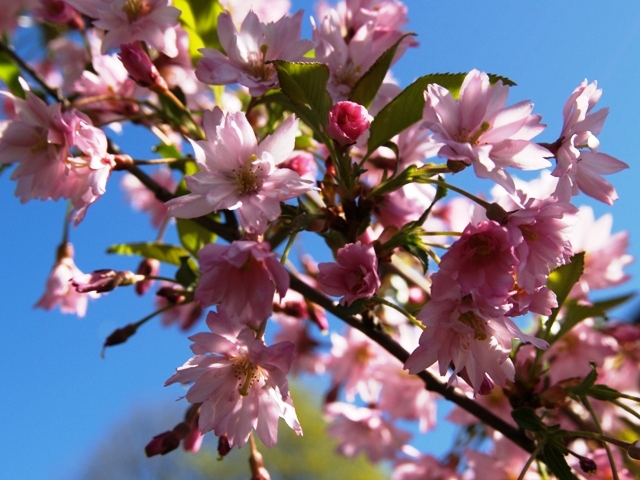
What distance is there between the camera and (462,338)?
0.89 metres

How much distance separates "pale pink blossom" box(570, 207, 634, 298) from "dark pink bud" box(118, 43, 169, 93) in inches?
45.5

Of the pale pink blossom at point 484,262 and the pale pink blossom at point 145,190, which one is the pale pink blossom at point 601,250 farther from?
the pale pink blossom at point 145,190

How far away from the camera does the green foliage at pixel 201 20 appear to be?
137 centimetres

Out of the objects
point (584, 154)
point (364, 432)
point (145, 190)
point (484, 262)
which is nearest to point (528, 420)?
point (484, 262)

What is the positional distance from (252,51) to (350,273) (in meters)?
0.44

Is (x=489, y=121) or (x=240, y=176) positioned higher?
(x=489, y=121)

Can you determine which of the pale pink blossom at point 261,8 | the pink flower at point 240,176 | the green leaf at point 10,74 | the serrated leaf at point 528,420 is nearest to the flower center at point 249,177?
the pink flower at point 240,176

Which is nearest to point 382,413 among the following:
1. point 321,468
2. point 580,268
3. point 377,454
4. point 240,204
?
point 377,454

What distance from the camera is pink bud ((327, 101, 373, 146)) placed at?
909mm

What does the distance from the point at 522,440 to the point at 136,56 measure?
102 centimetres

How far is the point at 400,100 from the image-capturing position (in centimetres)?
95

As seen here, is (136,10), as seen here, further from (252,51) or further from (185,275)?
(185,275)

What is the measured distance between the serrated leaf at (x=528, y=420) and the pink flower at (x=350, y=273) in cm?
35

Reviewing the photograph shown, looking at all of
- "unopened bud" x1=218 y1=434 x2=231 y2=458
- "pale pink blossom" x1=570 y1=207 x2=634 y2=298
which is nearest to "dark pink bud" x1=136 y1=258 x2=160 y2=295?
"unopened bud" x1=218 y1=434 x2=231 y2=458
